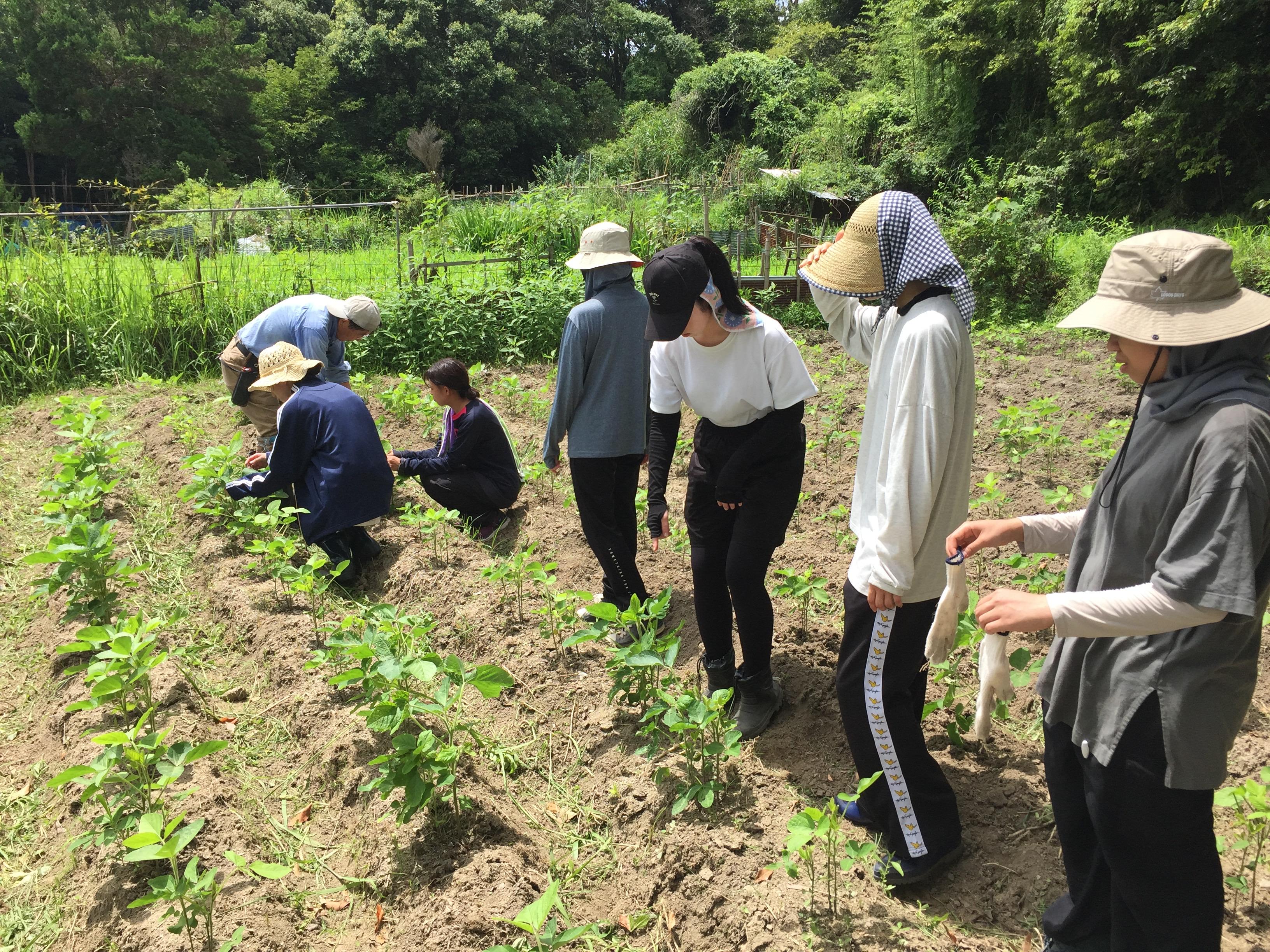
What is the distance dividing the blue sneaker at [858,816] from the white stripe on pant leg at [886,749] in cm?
20

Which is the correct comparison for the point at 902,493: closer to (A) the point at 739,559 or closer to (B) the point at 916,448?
(B) the point at 916,448

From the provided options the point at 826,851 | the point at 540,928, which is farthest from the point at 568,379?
the point at 540,928

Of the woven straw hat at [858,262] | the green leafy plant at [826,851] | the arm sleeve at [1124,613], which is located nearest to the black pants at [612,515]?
the green leafy plant at [826,851]

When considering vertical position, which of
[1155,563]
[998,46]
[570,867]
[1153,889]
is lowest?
[570,867]

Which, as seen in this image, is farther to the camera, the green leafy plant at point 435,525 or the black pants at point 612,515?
the green leafy plant at point 435,525

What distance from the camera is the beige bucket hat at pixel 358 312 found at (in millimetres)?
5781

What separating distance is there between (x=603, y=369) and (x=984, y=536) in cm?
217

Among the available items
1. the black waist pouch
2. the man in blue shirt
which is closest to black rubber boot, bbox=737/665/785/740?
the man in blue shirt

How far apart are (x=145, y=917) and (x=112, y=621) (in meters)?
1.97

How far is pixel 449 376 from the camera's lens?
16.4ft

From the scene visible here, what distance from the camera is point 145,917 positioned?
2.54m

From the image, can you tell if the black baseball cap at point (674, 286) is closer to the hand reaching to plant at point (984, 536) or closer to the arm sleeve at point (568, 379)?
the arm sleeve at point (568, 379)

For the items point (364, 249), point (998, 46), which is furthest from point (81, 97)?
point (998, 46)

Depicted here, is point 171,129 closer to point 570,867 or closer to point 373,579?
point 373,579
